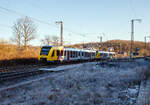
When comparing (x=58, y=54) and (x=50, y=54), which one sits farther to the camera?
(x=58, y=54)

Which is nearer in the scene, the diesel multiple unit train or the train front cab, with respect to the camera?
the train front cab

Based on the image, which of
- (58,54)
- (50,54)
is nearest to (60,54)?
(58,54)

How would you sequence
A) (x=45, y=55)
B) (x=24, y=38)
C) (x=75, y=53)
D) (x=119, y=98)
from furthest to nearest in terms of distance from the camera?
(x=24, y=38), (x=75, y=53), (x=45, y=55), (x=119, y=98)

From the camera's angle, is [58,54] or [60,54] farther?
[60,54]

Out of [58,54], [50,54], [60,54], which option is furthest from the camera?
[60,54]

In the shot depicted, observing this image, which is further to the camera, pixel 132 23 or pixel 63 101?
pixel 132 23

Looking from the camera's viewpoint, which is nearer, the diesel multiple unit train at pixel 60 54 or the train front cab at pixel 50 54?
the train front cab at pixel 50 54

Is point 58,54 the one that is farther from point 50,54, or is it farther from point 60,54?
point 50,54

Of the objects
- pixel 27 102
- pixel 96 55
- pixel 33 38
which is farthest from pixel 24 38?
pixel 27 102

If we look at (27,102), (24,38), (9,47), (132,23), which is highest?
(132,23)

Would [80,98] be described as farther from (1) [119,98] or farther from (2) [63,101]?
(1) [119,98]

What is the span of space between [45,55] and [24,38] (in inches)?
1020

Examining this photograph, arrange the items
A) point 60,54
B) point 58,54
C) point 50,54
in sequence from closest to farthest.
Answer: point 50,54
point 58,54
point 60,54

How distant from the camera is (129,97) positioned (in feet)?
19.2
